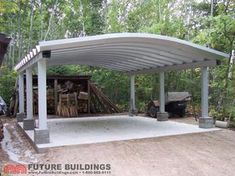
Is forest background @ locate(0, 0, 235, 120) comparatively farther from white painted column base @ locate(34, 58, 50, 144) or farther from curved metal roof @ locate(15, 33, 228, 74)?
white painted column base @ locate(34, 58, 50, 144)

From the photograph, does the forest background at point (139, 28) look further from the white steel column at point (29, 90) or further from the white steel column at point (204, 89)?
the white steel column at point (29, 90)

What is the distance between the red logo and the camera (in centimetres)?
574

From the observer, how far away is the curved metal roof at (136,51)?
7.67m

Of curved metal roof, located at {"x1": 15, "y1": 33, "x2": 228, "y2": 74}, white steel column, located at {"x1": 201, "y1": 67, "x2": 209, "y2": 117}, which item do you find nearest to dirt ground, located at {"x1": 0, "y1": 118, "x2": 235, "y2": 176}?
white steel column, located at {"x1": 201, "y1": 67, "x2": 209, "y2": 117}

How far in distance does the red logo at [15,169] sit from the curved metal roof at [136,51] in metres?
2.69

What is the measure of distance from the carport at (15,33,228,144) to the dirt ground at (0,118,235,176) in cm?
92

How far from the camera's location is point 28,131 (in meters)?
10.1

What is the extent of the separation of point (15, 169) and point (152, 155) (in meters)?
2.76

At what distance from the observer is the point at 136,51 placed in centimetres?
973

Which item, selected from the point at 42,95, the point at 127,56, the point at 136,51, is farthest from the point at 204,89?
the point at 42,95

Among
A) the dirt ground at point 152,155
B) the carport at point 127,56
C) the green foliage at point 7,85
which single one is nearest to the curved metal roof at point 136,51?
the carport at point 127,56

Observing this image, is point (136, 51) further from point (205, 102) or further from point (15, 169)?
point (15, 169)

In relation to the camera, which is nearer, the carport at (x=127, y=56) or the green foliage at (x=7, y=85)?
the carport at (x=127, y=56)

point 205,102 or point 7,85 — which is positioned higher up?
point 7,85
